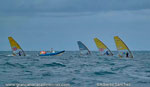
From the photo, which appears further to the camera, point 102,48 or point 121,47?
point 102,48

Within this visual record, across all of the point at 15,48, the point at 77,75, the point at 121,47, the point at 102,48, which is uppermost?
the point at 15,48

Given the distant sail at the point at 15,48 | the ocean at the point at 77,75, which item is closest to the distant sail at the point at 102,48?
the distant sail at the point at 15,48

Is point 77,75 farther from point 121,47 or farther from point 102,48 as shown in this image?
point 102,48

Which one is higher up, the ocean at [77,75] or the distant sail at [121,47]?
the distant sail at [121,47]

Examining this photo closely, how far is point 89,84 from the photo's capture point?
70.0ft

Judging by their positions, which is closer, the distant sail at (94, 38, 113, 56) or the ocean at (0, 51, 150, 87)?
the ocean at (0, 51, 150, 87)

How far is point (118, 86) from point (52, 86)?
4.24 m

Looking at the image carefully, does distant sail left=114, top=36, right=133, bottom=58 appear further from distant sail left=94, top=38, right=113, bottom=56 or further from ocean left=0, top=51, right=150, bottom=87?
ocean left=0, top=51, right=150, bottom=87

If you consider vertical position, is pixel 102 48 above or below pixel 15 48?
below

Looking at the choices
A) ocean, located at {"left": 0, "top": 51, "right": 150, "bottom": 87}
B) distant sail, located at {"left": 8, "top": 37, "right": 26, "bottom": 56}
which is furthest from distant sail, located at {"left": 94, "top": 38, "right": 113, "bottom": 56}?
ocean, located at {"left": 0, "top": 51, "right": 150, "bottom": 87}

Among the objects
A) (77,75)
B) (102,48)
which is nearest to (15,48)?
A: (102,48)

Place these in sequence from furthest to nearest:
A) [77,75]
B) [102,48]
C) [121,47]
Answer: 1. [102,48]
2. [121,47]
3. [77,75]

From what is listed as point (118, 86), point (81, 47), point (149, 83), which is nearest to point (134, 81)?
point (149, 83)

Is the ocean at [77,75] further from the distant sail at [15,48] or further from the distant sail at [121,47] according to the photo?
the distant sail at [15,48]
